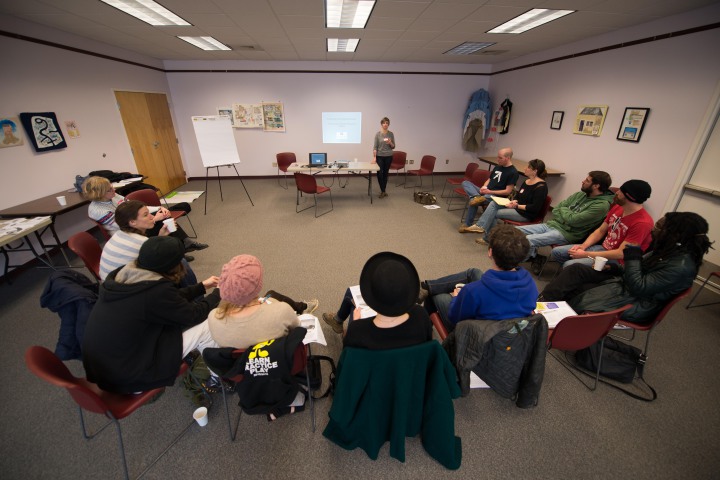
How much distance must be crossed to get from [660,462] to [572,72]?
564 centimetres

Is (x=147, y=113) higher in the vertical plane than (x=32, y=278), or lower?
higher

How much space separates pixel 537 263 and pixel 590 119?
2920 millimetres

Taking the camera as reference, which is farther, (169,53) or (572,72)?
(169,53)

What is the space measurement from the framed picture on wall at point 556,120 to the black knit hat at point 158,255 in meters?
6.30

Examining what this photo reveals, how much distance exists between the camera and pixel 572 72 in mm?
4938

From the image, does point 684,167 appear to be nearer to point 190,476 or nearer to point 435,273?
point 435,273

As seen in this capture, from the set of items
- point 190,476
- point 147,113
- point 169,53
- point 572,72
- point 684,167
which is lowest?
point 190,476

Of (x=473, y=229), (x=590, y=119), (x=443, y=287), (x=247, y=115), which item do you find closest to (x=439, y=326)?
(x=443, y=287)

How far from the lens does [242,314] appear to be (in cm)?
146

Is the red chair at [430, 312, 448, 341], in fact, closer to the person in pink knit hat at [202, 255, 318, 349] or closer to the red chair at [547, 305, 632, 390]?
the red chair at [547, 305, 632, 390]

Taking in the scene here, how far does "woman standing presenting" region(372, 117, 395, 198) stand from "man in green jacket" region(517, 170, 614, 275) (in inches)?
136

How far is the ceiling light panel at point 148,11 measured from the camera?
3.19 meters

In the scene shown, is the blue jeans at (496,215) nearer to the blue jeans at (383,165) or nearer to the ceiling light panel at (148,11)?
the blue jeans at (383,165)

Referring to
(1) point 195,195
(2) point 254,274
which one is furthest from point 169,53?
(2) point 254,274
